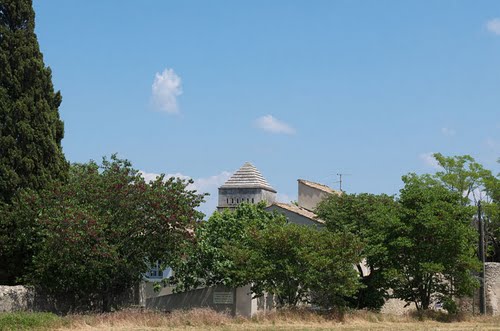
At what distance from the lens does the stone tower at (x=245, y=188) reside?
11294 cm

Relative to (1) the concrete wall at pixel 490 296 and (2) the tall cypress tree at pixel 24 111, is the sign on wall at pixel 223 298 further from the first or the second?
(1) the concrete wall at pixel 490 296

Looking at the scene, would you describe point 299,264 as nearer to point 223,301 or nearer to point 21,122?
point 223,301

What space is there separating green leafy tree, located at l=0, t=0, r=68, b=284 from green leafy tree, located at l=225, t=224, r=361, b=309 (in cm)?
999

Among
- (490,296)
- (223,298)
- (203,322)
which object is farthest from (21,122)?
(490,296)

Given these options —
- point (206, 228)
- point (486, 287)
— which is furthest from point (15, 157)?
point (486, 287)

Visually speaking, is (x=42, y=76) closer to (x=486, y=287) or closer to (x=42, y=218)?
(x=42, y=218)

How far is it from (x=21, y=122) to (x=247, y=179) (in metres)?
80.7

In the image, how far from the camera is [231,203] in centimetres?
11288

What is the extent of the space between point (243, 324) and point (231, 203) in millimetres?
82274

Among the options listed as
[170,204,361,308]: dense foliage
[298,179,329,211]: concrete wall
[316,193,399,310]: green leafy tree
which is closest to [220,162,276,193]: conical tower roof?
[298,179,329,211]: concrete wall

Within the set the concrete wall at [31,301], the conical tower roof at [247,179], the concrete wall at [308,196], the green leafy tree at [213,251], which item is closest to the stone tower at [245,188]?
the conical tower roof at [247,179]

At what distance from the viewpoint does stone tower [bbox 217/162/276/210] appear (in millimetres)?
112938

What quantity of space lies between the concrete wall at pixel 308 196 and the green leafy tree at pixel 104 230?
106 ft

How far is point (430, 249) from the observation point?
38.0m
